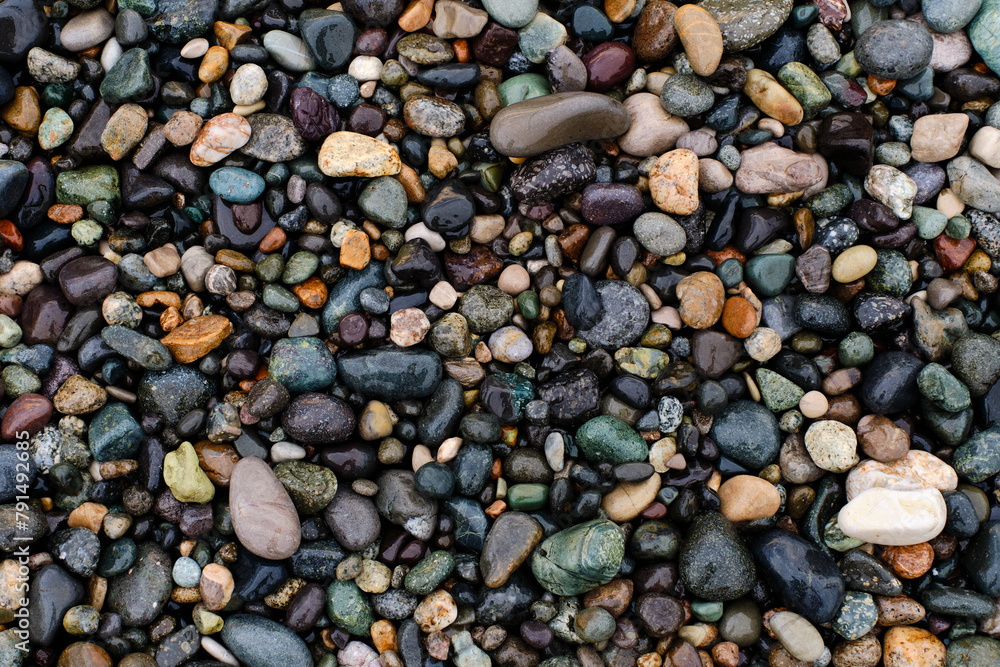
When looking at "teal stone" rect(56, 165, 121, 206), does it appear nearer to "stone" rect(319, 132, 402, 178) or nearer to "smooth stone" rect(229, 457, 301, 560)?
"stone" rect(319, 132, 402, 178)

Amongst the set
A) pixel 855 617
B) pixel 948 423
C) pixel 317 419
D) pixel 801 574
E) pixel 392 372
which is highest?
pixel 392 372

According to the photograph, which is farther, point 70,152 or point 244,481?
point 70,152

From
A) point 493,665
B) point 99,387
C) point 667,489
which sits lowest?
point 493,665

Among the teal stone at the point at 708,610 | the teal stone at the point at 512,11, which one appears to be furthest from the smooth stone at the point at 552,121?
the teal stone at the point at 708,610

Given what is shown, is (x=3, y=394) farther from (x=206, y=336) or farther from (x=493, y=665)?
(x=493, y=665)

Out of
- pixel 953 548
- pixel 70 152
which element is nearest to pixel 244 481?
pixel 70 152

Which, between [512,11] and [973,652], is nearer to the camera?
[973,652]

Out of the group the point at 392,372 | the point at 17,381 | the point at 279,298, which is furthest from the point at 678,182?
the point at 17,381

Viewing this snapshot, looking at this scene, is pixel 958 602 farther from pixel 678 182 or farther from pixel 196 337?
pixel 196 337
